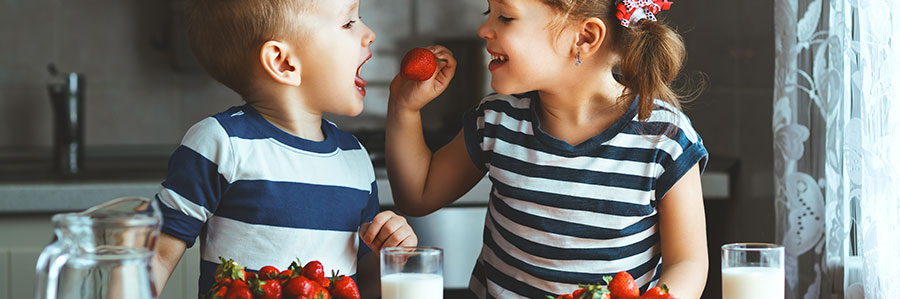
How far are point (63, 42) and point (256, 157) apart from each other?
166 cm

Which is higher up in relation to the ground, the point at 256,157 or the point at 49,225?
the point at 256,157

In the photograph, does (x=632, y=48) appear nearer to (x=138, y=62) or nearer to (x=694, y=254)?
(x=694, y=254)

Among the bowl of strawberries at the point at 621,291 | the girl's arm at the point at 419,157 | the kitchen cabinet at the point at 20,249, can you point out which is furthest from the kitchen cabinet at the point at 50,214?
the bowl of strawberries at the point at 621,291

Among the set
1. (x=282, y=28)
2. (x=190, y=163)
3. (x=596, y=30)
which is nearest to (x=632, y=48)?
(x=596, y=30)

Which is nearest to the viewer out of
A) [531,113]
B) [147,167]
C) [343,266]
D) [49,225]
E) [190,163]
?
[190,163]

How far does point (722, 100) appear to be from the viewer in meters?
2.01

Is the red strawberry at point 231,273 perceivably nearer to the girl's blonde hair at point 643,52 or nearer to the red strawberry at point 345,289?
the red strawberry at point 345,289

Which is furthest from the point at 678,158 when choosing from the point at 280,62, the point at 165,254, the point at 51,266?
the point at 51,266

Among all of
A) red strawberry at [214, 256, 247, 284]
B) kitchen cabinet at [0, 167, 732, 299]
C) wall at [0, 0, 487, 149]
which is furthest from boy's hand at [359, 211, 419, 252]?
wall at [0, 0, 487, 149]

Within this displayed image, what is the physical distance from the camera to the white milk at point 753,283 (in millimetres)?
867

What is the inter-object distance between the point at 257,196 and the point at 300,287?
10.8 inches

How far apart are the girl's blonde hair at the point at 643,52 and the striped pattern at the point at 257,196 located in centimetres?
37

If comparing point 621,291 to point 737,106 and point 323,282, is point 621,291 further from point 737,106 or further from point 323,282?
point 737,106

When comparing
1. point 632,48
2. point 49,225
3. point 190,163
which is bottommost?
point 49,225
